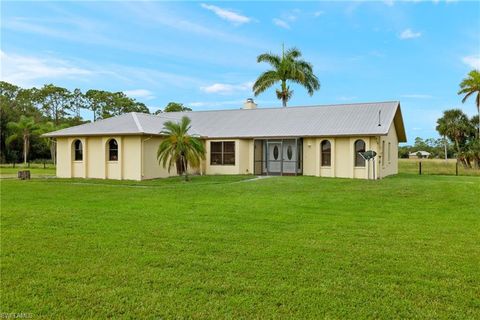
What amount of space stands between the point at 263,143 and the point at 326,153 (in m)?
4.00

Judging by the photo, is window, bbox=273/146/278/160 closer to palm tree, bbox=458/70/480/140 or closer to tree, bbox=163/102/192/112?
palm tree, bbox=458/70/480/140

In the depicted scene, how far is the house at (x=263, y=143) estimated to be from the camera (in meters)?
20.5

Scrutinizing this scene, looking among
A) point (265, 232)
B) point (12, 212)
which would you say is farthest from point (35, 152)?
point (265, 232)

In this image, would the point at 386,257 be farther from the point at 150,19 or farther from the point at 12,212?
the point at 150,19

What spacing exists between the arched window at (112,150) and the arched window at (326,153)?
11195 millimetres

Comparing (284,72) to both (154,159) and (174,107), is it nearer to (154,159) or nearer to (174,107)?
(154,159)

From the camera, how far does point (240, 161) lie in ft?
76.1

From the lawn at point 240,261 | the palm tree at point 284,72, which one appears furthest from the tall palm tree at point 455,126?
the lawn at point 240,261

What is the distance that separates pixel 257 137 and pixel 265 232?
50.8ft

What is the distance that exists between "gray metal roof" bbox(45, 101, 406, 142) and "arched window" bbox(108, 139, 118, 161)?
0.71 metres

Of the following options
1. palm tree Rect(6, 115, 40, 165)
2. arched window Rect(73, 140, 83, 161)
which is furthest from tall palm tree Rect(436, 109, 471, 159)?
palm tree Rect(6, 115, 40, 165)

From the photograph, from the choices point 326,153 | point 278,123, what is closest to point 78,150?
point 278,123

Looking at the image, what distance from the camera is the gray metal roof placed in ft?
68.4

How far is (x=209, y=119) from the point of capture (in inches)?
1059
